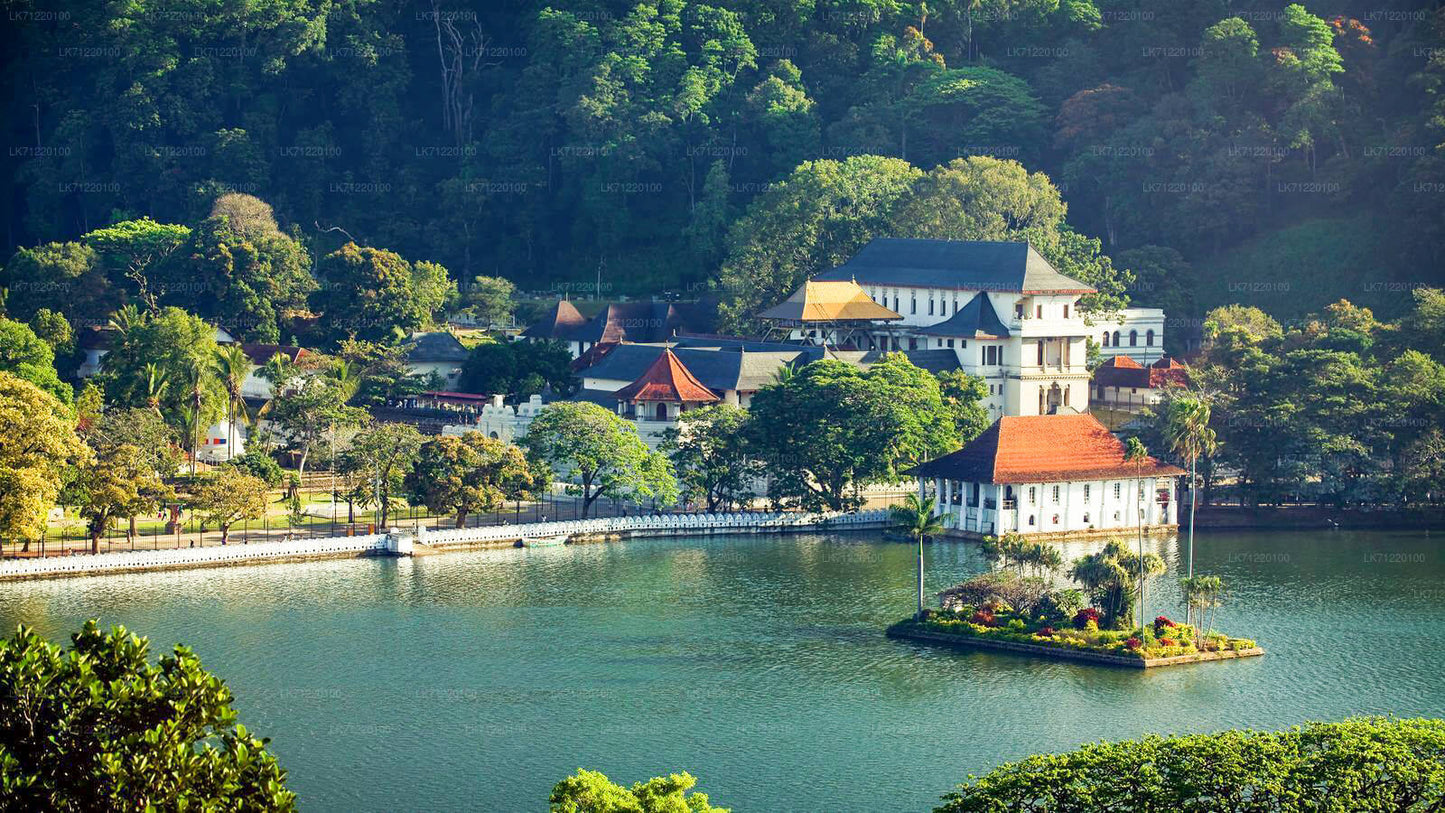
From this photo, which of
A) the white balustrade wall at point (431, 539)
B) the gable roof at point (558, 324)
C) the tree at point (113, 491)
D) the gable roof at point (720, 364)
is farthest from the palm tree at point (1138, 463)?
the gable roof at point (558, 324)

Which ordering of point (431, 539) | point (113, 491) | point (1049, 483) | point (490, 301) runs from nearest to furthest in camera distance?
point (113, 491)
point (431, 539)
point (1049, 483)
point (490, 301)

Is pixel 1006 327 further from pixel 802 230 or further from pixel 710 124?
pixel 710 124

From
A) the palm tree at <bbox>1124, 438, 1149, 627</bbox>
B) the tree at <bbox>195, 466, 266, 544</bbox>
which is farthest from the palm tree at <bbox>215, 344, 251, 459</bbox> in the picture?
the palm tree at <bbox>1124, 438, 1149, 627</bbox>

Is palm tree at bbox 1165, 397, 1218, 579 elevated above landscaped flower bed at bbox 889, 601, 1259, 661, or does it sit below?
above

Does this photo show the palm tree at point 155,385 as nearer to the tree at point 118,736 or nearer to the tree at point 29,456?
the tree at point 29,456

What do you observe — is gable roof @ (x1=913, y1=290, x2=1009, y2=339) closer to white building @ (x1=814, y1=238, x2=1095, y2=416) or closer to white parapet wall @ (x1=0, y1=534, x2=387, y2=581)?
white building @ (x1=814, y1=238, x2=1095, y2=416)

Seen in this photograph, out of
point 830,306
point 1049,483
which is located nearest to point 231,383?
point 830,306

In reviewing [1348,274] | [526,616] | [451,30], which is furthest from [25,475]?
[451,30]
